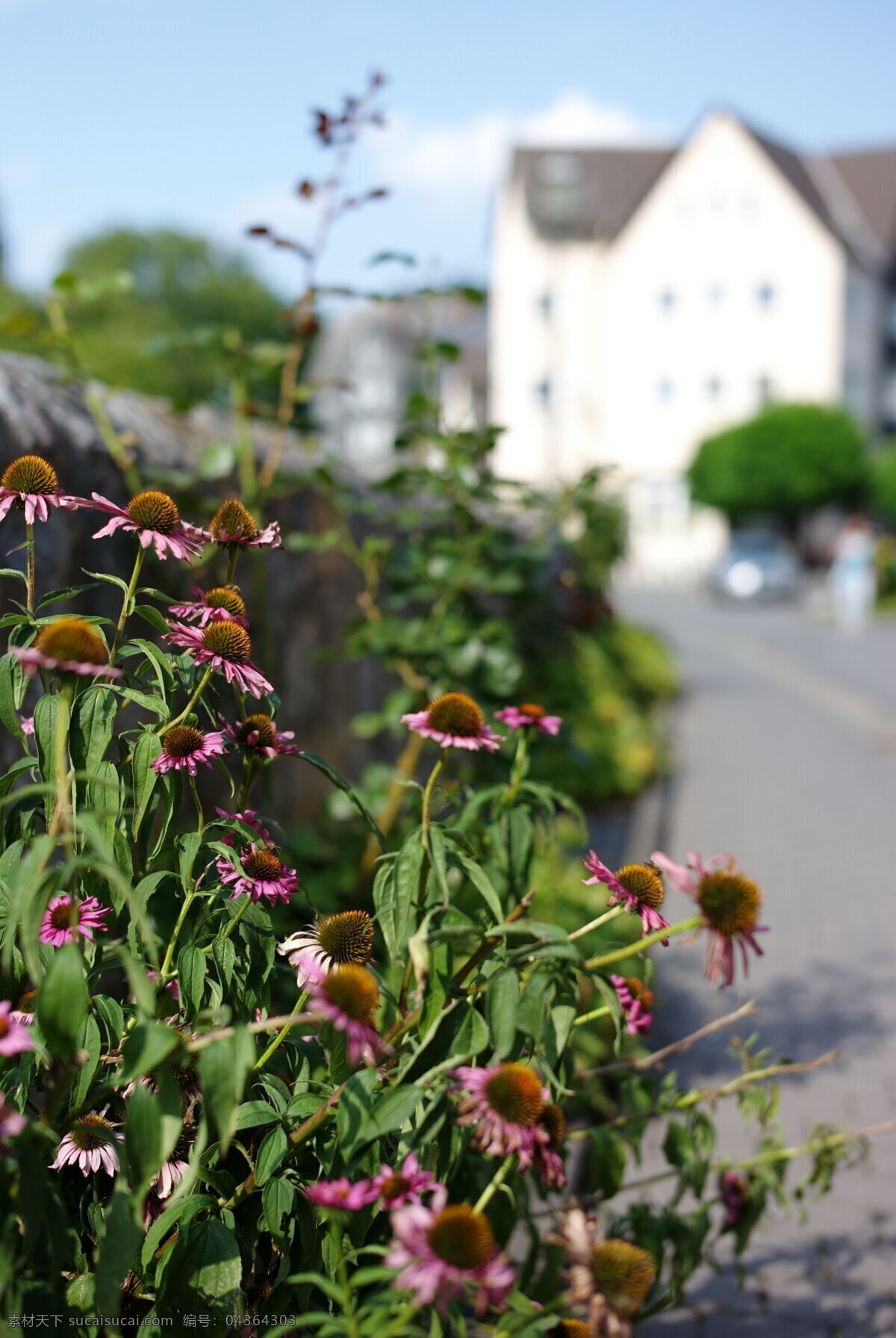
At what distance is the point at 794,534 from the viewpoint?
136ft

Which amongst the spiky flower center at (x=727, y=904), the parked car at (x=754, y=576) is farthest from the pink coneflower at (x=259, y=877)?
the parked car at (x=754, y=576)

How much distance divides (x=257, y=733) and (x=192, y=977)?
1.15ft

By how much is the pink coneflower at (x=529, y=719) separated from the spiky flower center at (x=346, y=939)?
0.48 metres

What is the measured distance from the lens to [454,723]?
6.01 feet

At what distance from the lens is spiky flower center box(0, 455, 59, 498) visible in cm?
170

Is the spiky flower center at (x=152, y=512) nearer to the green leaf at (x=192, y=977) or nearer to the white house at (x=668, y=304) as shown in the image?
the green leaf at (x=192, y=977)

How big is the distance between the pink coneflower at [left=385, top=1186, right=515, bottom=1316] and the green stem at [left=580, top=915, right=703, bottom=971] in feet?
1.15

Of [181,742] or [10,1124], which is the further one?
[181,742]

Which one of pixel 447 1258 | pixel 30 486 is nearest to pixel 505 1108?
pixel 447 1258

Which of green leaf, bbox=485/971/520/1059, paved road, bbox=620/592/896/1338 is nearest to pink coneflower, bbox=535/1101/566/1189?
green leaf, bbox=485/971/520/1059

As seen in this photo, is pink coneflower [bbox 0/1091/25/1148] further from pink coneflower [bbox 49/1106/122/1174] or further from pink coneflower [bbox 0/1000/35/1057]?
pink coneflower [bbox 49/1106/122/1174]

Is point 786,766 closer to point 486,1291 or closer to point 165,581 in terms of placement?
point 165,581

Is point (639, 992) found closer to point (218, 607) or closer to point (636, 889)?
point (636, 889)

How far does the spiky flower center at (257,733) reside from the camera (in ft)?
5.92
